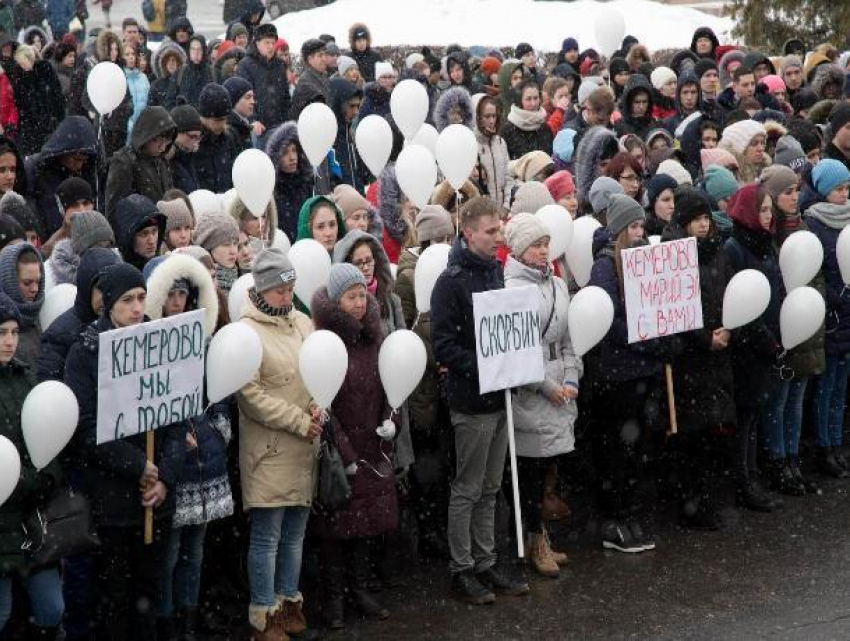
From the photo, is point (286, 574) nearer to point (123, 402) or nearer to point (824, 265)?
point (123, 402)

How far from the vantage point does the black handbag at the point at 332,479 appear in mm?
7180

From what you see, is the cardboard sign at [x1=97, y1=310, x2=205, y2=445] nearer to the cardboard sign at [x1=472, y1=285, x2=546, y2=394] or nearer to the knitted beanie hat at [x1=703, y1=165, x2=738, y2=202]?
the cardboard sign at [x1=472, y1=285, x2=546, y2=394]

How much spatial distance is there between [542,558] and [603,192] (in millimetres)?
2510

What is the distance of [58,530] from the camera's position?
638 cm

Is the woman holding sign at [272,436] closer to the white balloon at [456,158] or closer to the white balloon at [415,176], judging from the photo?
the white balloon at [415,176]

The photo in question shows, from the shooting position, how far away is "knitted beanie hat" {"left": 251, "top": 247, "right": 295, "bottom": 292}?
7.14m

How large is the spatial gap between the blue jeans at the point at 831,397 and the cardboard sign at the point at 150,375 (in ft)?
14.6

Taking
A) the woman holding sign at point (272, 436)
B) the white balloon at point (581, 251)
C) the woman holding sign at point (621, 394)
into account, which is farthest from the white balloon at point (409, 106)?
the woman holding sign at point (272, 436)

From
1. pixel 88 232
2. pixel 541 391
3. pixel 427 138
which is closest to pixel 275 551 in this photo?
pixel 541 391

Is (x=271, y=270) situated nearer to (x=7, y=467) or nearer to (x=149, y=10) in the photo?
(x=7, y=467)

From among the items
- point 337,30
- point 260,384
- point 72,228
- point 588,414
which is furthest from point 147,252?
point 337,30

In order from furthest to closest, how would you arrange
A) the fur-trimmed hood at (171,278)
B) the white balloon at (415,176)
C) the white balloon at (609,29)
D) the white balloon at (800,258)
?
the white balloon at (609,29) → the white balloon at (415,176) → the white balloon at (800,258) → the fur-trimmed hood at (171,278)

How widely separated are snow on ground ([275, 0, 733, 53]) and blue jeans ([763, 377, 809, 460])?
1368cm

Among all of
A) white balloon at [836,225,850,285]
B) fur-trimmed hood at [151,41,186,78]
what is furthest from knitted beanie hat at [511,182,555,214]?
fur-trimmed hood at [151,41,186,78]
